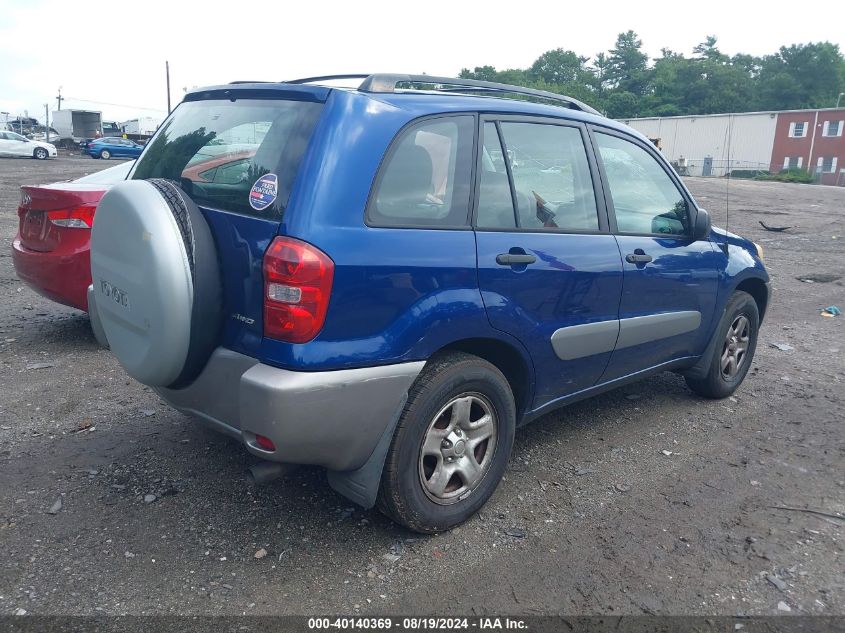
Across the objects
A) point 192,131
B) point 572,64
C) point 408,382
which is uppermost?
point 572,64

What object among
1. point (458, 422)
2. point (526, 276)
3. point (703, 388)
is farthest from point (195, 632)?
point (703, 388)

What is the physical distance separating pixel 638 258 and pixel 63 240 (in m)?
4.14

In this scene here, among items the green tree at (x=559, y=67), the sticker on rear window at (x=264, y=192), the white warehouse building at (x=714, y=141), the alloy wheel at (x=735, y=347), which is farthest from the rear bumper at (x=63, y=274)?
the green tree at (x=559, y=67)

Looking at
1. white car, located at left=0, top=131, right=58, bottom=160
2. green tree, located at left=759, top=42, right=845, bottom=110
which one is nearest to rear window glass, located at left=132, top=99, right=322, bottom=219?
white car, located at left=0, top=131, right=58, bottom=160

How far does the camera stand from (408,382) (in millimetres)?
2941

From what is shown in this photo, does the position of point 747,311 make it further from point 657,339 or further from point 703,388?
point 657,339

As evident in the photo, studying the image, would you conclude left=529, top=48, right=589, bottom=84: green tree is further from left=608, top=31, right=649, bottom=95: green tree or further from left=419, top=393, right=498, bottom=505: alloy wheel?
left=419, top=393, right=498, bottom=505: alloy wheel

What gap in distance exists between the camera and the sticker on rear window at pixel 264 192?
281 centimetres

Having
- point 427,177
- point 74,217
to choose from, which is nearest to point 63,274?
point 74,217

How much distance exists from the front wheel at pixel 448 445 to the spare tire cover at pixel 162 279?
2.99 feet

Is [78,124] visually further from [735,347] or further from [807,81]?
[807,81]

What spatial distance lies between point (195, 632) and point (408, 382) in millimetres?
1221

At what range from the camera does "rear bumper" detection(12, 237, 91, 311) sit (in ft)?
17.4

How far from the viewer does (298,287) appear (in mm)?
2664
